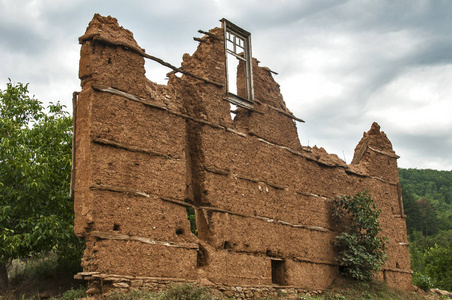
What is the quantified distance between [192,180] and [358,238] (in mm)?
5919

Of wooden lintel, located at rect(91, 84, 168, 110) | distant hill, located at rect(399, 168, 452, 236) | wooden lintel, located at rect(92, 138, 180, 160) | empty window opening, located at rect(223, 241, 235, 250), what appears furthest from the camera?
distant hill, located at rect(399, 168, 452, 236)

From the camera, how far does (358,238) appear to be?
15.2 meters

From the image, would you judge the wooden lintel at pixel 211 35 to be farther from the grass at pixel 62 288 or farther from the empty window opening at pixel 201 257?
the grass at pixel 62 288

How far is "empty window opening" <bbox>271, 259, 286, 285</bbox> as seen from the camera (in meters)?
13.1

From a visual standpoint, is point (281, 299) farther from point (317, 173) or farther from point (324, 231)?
point (317, 173)

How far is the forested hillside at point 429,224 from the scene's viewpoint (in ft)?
88.6

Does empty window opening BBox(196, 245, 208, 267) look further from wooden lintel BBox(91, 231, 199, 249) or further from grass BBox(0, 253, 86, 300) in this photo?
grass BBox(0, 253, 86, 300)

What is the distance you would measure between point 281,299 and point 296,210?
269 centimetres

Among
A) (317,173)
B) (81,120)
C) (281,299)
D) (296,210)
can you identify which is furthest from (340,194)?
(81,120)

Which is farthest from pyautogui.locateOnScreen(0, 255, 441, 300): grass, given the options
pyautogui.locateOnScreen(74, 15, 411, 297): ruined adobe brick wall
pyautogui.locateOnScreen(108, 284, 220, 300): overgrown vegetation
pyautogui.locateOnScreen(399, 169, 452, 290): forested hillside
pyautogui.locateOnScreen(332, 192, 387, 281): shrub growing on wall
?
pyautogui.locateOnScreen(399, 169, 452, 290): forested hillside

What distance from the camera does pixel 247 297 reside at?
11.7 meters

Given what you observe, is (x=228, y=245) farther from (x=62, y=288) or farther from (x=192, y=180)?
(x=62, y=288)

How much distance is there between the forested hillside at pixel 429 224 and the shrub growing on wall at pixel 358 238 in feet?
13.6

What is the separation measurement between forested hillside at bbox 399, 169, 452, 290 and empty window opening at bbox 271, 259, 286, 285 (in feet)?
23.6
